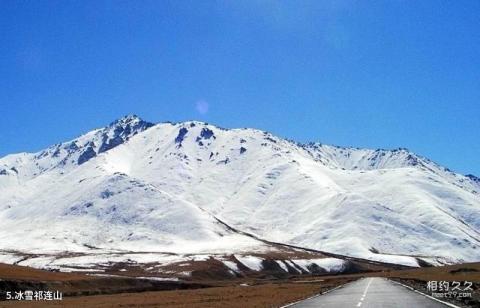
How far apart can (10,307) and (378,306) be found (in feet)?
120

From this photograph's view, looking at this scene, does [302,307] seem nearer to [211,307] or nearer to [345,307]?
[345,307]

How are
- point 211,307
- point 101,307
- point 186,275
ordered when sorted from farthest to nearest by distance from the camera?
point 186,275 < point 101,307 < point 211,307

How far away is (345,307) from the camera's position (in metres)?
36.6

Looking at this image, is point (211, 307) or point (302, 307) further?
point (211, 307)

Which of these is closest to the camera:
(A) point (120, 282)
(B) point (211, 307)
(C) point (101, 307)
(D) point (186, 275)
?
(B) point (211, 307)

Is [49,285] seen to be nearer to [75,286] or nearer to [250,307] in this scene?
[75,286]

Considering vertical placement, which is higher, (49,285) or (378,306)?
(49,285)

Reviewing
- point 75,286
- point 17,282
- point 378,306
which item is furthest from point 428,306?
point 75,286

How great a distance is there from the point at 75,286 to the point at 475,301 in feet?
245

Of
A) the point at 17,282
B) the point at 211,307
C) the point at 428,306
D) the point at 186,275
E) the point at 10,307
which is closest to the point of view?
the point at 428,306

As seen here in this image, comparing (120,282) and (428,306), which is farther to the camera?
(120,282)

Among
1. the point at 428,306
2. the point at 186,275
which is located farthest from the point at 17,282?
the point at 186,275

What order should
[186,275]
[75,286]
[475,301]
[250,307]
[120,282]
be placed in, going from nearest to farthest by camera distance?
[475,301] → [250,307] → [75,286] → [120,282] → [186,275]

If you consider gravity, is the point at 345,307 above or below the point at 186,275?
below
